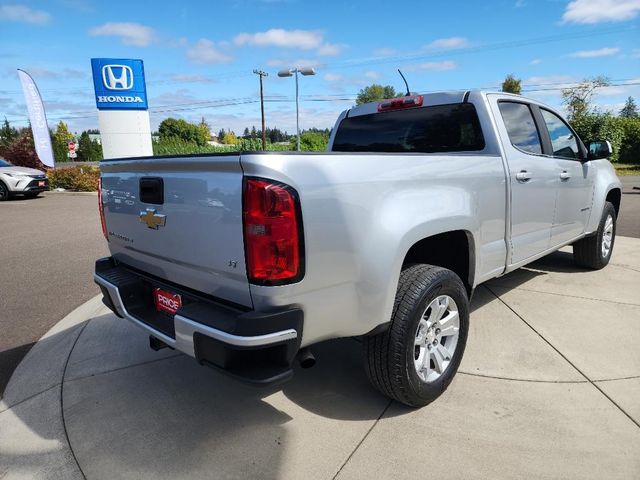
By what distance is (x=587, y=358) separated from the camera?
3.15 m

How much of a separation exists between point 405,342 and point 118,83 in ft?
51.4

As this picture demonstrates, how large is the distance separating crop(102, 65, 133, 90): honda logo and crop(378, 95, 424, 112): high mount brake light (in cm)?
1389

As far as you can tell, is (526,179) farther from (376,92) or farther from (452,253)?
(376,92)

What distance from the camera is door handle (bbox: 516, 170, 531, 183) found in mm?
3262

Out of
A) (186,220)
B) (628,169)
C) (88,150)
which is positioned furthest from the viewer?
(88,150)

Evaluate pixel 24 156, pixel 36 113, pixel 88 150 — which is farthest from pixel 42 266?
pixel 88 150

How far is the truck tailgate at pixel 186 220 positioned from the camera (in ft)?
6.46

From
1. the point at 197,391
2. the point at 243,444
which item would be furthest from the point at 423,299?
the point at 197,391

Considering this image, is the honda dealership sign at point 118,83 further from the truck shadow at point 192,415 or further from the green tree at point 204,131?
the green tree at point 204,131

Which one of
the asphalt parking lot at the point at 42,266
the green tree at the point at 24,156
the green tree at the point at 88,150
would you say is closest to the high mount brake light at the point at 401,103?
the asphalt parking lot at the point at 42,266

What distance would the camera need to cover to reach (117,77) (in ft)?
49.1

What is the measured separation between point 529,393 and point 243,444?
5.70ft

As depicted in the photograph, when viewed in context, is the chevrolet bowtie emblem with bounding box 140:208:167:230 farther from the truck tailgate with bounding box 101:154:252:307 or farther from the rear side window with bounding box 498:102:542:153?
the rear side window with bounding box 498:102:542:153

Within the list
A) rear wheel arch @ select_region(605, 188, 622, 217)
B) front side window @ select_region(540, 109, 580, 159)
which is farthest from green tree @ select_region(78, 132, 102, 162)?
front side window @ select_region(540, 109, 580, 159)
